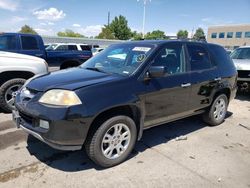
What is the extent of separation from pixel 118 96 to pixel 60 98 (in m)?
0.75

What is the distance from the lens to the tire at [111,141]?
10.8 ft

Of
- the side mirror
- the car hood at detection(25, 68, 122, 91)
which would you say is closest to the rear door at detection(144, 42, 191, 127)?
the side mirror

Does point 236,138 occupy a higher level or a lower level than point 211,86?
lower

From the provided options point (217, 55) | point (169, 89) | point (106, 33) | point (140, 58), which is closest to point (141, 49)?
point (140, 58)

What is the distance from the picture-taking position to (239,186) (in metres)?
3.30

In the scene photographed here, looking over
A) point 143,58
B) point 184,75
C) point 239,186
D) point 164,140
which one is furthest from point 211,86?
point 239,186

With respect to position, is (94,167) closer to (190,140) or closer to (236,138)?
(190,140)

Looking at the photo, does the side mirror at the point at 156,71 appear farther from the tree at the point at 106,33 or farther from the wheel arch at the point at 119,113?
the tree at the point at 106,33

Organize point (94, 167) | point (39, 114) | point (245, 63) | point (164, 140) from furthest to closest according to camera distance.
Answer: point (245, 63) → point (164, 140) → point (94, 167) → point (39, 114)

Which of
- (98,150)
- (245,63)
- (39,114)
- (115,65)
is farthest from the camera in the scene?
(245,63)

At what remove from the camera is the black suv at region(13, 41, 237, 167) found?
3094 millimetres

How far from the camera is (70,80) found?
3.50 meters

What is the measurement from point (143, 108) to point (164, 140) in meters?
1.18

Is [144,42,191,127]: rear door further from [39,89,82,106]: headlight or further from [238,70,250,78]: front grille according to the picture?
[238,70,250,78]: front grille
